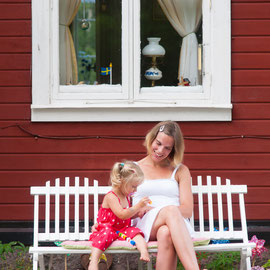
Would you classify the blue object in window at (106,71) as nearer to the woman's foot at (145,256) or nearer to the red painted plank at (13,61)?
→ the red painted plank at (13,61)

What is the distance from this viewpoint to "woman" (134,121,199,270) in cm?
416

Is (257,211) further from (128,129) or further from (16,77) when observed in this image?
(16,77)

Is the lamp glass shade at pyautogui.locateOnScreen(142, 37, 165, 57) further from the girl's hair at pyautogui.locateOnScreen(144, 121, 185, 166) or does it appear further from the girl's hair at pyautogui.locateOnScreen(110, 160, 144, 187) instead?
the girl's hair at pyautogui.locateOnScreen(110, 160, 144, 187)

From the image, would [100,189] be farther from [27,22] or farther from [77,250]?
[27,22]

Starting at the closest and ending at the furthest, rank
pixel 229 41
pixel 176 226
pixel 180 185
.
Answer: pixel 176 226 → pixel 180 185 → pixel 229 41

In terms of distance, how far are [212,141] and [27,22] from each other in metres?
1.87

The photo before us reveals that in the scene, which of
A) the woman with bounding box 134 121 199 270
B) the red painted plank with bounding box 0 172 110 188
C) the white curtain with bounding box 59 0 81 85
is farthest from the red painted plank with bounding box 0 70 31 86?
the woman with bounding box 134 121 199 270

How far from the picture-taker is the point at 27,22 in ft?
18.7

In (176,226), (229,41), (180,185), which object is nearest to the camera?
(176,226)

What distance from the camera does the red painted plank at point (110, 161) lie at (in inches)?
226

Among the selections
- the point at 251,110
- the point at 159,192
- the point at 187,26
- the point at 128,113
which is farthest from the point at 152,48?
the point at 159,192

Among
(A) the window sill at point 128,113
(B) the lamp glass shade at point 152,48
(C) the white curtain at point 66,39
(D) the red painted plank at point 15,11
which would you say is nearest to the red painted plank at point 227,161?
(A) the window sill at point 128,113

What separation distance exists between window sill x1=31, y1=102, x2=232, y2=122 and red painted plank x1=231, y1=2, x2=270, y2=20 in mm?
780

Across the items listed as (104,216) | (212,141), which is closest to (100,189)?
(104,216)
